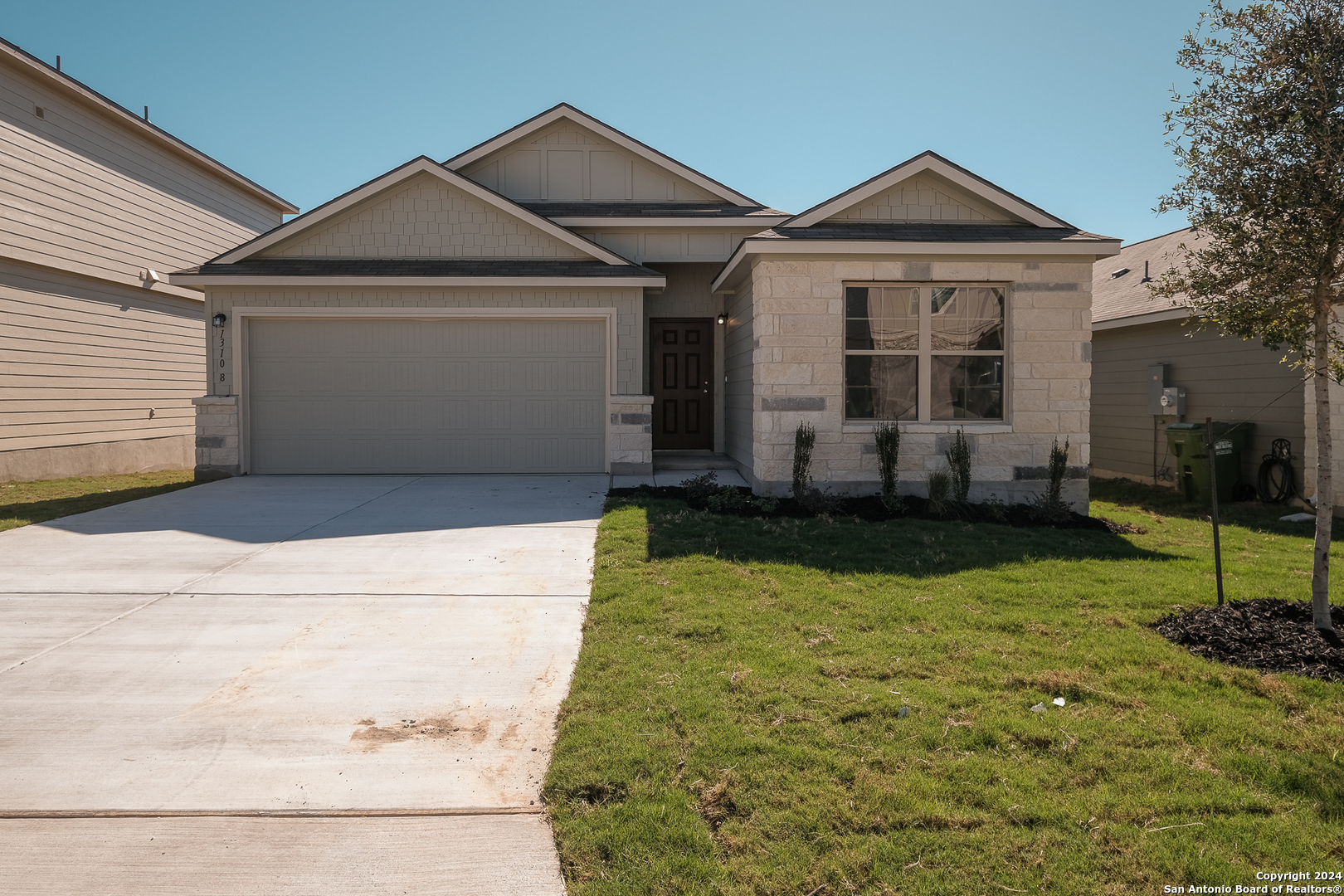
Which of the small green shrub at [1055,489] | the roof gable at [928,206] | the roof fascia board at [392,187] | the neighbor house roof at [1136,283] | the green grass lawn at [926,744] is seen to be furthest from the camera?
the neighbor house roof at [1136,283]

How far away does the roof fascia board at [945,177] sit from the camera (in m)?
9.62

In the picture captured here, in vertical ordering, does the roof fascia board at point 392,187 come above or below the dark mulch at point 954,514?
above

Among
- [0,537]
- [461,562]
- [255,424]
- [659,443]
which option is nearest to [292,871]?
[461,562]

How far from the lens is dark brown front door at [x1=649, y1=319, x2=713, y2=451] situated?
14484 millimetres

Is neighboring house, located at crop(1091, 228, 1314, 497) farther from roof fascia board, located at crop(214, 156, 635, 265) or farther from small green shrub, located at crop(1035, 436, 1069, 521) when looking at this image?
roof fascia board, located at crop(214, 156, 635, 265)

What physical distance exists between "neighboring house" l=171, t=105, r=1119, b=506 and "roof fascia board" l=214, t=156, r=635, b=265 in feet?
0.11

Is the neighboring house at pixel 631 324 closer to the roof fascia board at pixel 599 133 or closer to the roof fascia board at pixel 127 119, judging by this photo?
the roof fascia board at pixel 599 133

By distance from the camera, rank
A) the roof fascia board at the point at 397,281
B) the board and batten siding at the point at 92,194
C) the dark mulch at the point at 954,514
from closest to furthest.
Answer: the dark mulch at the point at 954,514 → the roof fascia board at the point at 397,281 → the board and batten siding at the point at 92,194

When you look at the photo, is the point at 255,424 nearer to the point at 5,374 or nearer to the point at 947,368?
the point at 5,374

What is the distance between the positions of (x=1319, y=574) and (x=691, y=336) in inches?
420

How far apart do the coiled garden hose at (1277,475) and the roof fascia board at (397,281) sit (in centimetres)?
893

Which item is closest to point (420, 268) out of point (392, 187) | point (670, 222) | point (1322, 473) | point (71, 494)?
point (392, 187)

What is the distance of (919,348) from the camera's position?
966cm

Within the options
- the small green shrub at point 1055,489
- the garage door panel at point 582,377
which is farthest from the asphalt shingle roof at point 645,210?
the small green shrub at point 1055,489
